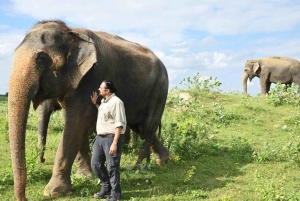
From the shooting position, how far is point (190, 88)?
15.4 meters

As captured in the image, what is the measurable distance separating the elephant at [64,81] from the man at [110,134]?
A: 1.27 feet

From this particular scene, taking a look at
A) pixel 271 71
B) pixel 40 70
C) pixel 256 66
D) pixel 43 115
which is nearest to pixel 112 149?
pixel 40 70

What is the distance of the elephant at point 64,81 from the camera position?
4.95 meters

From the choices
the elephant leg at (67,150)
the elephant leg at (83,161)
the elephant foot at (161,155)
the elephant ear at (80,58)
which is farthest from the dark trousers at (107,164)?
the elephant foot at (161,155)

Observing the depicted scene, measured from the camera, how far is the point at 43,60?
5211 mm

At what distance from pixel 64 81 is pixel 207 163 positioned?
12.1ft

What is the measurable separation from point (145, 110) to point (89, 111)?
2.01 metres

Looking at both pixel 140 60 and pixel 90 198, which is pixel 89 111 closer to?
pixel 90 198

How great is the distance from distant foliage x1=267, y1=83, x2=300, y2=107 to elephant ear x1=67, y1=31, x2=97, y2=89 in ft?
33.7

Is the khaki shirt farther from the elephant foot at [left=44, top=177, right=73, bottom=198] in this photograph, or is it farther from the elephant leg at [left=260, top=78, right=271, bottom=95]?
the elephant leg at [left=260, top=78, right=271, bottom=95]

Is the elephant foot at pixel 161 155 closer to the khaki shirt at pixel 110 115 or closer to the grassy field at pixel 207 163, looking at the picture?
the grassy field at pixel 207 163

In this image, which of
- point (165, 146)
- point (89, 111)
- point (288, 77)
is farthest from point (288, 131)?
point (288, 77)

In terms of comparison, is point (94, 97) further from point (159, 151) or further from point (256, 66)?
point (256, 66)

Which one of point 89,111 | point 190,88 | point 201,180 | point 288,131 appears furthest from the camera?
point 190,88
